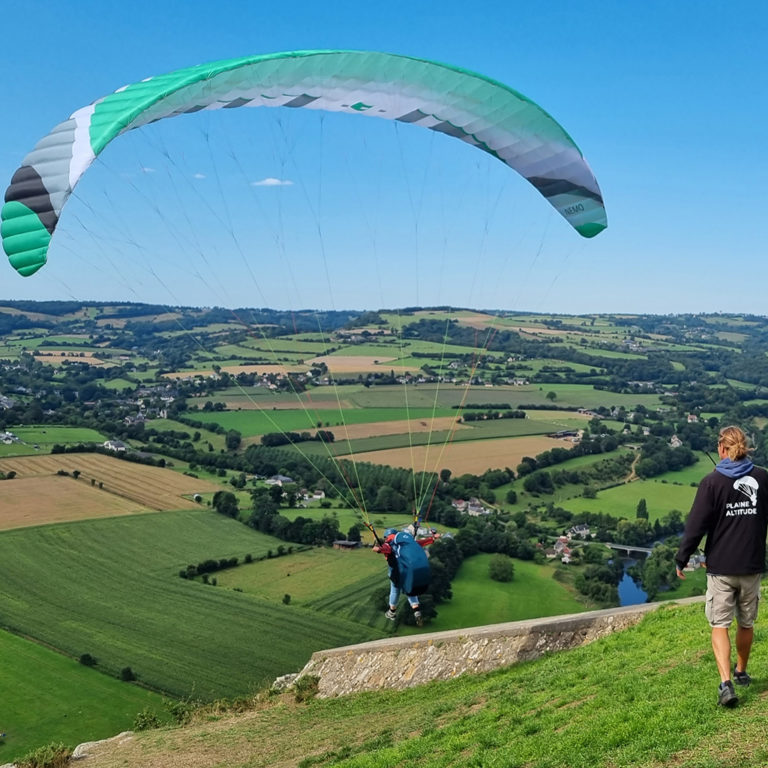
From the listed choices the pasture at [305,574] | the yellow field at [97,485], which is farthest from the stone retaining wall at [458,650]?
the yellow field at [97,485]

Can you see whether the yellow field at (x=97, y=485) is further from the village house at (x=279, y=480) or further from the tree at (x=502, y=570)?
the tree at (x=502, y=570)

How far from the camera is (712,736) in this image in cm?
453

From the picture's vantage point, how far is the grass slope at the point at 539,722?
15.5ft

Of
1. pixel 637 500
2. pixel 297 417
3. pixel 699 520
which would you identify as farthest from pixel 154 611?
pixel 297 417

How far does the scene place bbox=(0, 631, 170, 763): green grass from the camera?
62.7ft

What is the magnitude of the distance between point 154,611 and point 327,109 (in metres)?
24.1

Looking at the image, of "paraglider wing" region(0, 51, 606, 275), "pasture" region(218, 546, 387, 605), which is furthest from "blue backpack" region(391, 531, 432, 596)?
"pasture" region(218, 546, 387, 605)

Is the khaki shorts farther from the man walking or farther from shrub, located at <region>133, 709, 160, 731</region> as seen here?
shrub, located at <region>133, 709, 160, 731</region>

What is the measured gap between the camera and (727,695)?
4.82m

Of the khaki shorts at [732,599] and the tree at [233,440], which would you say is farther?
the tree at [233,440]

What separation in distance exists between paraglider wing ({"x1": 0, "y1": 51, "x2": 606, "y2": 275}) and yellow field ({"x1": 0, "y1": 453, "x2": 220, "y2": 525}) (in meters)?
33.3

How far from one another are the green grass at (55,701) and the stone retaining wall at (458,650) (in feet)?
36.2

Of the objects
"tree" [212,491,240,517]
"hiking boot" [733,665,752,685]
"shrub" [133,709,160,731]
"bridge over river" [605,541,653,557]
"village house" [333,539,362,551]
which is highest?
"hiking boot" [733,665,752,685]

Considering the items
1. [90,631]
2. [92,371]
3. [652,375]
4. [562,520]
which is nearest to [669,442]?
[562,520]
